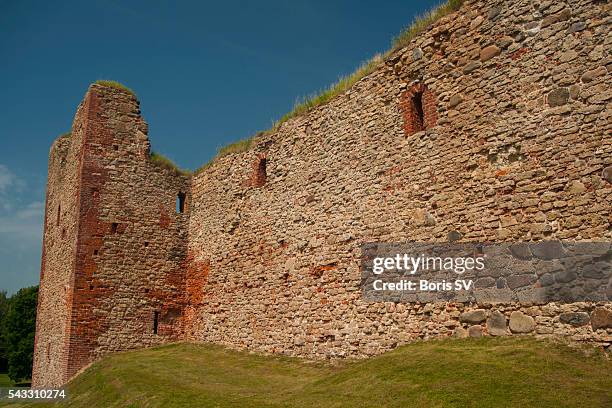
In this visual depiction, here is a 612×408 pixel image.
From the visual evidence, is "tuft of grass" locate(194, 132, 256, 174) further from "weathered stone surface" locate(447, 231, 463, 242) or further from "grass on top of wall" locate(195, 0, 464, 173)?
→ "weathered stone surface" locate(447, 231, 463, 242)

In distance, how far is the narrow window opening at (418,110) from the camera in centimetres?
1164

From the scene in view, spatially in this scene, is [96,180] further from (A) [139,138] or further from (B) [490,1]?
(B) [490,1]

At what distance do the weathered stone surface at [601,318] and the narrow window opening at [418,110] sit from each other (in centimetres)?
487

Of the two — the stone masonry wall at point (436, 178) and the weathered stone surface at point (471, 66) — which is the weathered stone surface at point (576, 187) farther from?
the weathered stone surface at point (471, 66)

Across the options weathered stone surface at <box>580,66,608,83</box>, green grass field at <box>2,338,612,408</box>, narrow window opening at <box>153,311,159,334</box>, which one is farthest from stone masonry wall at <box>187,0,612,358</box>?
narrow window opening at <box>153,311,159,334</box>

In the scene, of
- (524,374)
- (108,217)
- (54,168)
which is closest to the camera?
(524,374)

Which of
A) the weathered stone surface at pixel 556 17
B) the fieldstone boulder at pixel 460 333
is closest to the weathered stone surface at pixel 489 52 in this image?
the weathered stone surface at pixel 556 17

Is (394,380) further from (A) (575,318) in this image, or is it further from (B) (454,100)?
(B) (454,100)

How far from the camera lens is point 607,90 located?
8.65 metres

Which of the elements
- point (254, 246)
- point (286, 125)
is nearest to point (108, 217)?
point (254, 246)

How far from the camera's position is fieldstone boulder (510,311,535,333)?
8.85m

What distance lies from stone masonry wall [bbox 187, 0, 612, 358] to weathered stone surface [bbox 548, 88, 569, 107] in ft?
0.11

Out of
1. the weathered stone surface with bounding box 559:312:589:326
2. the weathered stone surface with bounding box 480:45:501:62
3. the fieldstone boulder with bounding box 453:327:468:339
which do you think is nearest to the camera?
the weathered stone surface with bounding box 559:312:589:326

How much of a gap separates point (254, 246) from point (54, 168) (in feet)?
34.2
